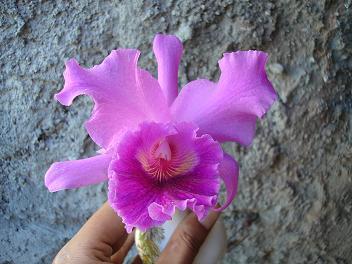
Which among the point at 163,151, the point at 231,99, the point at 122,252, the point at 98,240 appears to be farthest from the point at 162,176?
the point at 122,252

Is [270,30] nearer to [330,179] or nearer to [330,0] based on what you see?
[330,0]

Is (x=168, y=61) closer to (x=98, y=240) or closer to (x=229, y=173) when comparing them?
(x=229, y=173)

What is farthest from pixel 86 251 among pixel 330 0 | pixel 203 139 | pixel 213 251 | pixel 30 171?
pixel 330 0

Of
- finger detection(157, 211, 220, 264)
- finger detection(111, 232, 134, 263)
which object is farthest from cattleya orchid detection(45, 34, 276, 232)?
finger detection(111, 232, 134, 263)

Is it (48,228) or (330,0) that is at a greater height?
(330,0)

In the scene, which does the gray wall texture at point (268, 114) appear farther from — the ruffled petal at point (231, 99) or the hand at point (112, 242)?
the ruffled petal at point (231, 99)

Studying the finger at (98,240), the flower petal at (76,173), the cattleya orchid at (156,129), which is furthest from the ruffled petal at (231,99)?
the finger at (98,240)
